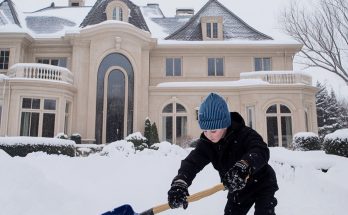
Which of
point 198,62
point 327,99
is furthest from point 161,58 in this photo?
point 327,99

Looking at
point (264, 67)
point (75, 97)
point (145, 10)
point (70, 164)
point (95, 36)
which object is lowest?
point (70, 164)

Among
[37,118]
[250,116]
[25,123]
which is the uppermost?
[250,116]

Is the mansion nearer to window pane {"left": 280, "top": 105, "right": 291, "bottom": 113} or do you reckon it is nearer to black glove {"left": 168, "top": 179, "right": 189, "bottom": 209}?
window pane {"left": 280, "top": 105, "right": 291, "bottom": 113}

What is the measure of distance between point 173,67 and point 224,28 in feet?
16.3

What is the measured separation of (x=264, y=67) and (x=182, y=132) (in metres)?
7.39

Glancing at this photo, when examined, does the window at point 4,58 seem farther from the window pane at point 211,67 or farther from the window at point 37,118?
the window pane at point 211,67

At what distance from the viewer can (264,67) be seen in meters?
23.0

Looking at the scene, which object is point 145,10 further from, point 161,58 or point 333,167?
point 333,167

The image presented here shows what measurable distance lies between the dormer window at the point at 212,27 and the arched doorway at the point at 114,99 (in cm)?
603

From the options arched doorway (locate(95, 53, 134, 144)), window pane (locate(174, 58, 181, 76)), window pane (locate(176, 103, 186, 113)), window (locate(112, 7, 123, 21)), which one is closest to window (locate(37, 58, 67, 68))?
arched doorway (locate(95, 53, 134, 144))

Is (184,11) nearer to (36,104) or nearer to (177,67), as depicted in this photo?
(177,67)

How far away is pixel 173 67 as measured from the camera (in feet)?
75.5

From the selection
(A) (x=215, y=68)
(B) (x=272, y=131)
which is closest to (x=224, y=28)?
(A) (x=215, y=68)

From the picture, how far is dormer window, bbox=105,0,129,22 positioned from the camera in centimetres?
2234
